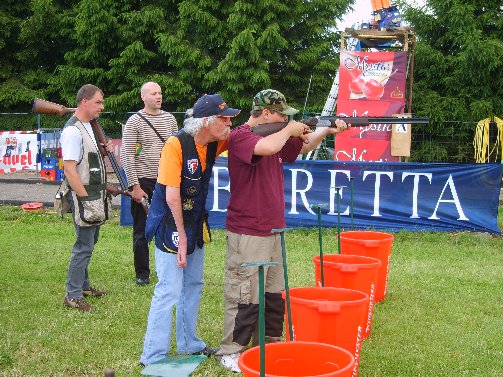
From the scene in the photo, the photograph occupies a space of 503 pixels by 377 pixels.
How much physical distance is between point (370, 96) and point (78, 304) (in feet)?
33.8

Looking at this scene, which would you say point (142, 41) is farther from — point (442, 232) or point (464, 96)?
point (442, 232)

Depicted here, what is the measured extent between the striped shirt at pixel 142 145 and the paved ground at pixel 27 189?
598 centimetres

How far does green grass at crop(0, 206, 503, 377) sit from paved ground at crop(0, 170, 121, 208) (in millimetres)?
3367

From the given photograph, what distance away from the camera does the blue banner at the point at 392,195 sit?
976 cm

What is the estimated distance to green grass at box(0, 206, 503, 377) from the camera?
15.0ft

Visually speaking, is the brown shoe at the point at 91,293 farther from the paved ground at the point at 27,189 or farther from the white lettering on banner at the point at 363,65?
the white lettering on banner at the point at 363,65

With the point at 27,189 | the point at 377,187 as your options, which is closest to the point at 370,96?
the point at 377,187

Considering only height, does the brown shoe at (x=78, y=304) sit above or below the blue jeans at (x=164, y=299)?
below

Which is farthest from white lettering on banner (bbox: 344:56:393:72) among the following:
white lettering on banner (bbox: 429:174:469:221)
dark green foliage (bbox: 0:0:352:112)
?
dark green foliage (bbox: 0:0:352:112)

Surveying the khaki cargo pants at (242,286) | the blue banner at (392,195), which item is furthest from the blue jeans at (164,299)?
the blue banner at (392,195)

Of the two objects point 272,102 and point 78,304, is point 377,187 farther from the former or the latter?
point 272,102

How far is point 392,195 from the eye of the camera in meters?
10.0

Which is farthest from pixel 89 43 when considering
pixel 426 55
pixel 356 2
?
pixel 426 55

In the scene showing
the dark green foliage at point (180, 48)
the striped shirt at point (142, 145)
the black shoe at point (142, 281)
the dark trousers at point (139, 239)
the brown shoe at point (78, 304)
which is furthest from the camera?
the dark green foliage at point (180, 48)
